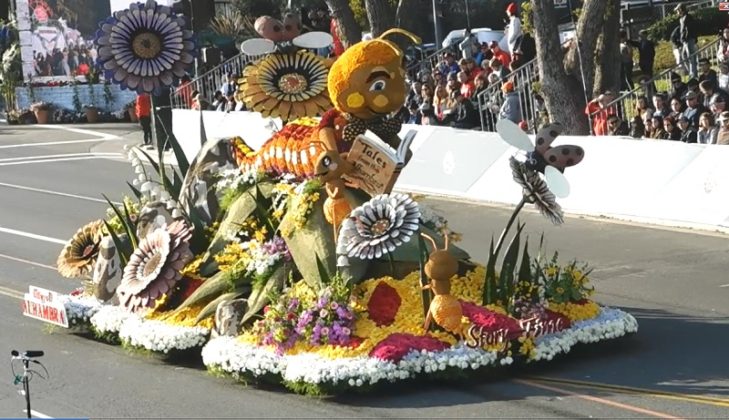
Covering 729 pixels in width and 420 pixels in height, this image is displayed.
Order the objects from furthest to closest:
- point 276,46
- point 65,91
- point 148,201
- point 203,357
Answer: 1. point 65,91
2. point 148,201
3. point 276,46
4. point 203,357

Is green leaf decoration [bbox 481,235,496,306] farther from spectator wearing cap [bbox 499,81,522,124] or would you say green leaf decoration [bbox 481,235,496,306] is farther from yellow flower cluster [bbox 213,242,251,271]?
spectator wearing cap [bbox 499,81,522,124]

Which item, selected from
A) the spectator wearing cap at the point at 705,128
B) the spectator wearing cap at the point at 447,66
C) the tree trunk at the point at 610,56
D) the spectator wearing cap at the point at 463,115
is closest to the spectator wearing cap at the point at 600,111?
the tree trunk at the point at 610,56

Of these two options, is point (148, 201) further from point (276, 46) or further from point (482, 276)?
point (482, 276)

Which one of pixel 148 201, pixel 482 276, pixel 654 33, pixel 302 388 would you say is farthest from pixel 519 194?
pixel 654 33

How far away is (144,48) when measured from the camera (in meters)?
14.5

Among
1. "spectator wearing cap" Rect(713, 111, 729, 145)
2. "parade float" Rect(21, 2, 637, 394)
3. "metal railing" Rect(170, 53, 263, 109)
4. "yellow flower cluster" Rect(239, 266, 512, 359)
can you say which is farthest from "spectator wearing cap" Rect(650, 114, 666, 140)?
"metal railing" Rect(170, 53, 263, 109)

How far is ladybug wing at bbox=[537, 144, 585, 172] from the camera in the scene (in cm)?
1160

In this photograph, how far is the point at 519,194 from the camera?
66.9 ft

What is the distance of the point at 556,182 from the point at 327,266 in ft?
6.84

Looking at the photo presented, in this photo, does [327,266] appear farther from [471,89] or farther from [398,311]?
[471,89]

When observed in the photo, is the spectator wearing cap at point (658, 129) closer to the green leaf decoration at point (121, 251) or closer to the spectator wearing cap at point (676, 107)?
the spectator wearing cap at point (676, 107)

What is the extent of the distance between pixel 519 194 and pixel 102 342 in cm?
865

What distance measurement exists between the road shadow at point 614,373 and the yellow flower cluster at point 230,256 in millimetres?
2179

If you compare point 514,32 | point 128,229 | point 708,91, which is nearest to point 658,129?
point 708,91
